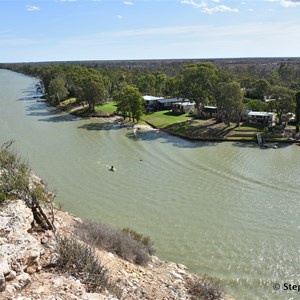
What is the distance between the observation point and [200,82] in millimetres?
56812

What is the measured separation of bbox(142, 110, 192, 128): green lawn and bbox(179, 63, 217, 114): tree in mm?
4570

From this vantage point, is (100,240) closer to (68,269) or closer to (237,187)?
(68,269)

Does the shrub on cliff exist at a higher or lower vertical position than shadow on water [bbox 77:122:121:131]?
higher

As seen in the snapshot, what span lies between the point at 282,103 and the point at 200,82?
13454 mm

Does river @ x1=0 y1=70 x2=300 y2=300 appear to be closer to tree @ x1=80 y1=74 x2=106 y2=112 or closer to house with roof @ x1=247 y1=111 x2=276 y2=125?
house with roof @ x1=247 y1=111 x2=276 y2=125

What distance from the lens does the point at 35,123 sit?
60938 millimetres

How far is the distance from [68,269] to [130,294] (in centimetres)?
272

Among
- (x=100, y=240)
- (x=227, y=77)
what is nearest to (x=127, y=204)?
(x=100, y=240)

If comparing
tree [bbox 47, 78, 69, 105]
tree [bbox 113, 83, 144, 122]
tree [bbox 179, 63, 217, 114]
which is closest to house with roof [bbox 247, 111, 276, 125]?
tree [bbox 179, 63, 217, 114]

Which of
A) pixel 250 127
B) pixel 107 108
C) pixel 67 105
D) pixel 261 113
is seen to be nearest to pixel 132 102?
pixel 107 108

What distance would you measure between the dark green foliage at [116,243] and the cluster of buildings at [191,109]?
40.1m

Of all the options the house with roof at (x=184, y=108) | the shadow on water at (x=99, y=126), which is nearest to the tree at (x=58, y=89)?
the shadow on water at (x=99, y=126)

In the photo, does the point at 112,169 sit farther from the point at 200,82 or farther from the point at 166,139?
the point at 200,82

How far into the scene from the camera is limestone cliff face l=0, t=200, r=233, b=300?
426 inches
